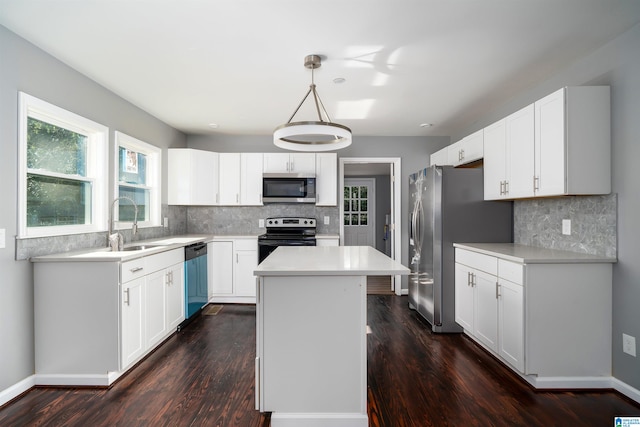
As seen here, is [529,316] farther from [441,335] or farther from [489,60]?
[489,60]

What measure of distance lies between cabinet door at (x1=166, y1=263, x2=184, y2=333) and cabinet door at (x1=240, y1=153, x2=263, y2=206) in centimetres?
141

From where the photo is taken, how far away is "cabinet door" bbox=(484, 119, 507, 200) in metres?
2.88

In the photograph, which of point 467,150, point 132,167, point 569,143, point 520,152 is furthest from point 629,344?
point 132,167

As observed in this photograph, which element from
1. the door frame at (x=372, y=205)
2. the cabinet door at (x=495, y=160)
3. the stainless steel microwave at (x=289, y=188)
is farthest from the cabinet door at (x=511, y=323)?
the door frame at (x=372, y=205)

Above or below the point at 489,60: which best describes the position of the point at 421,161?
below

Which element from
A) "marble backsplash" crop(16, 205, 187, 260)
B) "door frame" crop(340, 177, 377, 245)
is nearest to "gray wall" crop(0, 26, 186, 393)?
"marble backsplash" crop(16, 205, 187, 260)

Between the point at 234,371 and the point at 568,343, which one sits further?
the point at 234,371

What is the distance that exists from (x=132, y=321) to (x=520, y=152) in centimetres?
333

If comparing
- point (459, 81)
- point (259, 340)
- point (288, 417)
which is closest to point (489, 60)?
point (459, 81)

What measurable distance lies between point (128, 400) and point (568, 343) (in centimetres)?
296

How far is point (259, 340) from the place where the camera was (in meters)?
1.87

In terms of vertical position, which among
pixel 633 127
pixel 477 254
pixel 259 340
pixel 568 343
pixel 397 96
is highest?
pixel 397 96

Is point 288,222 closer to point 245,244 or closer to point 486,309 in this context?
point 245,244

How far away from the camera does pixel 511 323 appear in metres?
2.38
